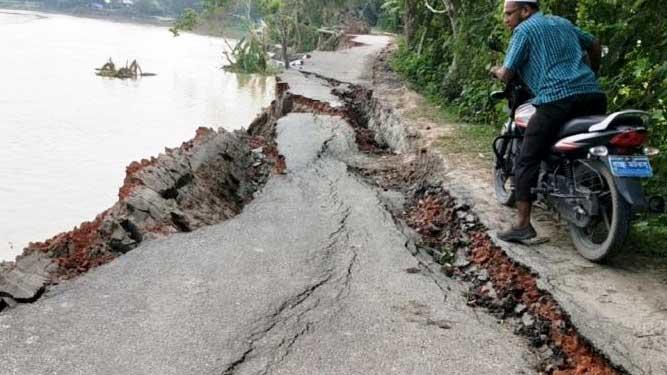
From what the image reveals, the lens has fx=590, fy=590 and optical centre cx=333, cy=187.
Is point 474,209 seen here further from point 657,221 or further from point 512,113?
point 657,221

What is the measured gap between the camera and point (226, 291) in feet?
11.9

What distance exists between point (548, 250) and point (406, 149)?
12.4 feet

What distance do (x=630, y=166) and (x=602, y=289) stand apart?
76 centimetres

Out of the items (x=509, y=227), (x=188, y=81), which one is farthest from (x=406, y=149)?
(x=188, y=81)

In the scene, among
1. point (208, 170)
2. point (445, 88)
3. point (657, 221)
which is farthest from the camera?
point (445, 88)

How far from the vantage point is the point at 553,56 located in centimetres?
393

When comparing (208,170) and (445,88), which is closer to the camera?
(208,170)

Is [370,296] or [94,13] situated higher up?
[370,296]

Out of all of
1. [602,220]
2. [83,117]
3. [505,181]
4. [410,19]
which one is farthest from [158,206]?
[83,117]

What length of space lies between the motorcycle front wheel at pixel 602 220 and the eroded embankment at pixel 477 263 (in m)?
0.46

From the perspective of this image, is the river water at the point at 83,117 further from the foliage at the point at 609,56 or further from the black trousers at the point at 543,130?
the black trousers at the point at 543,130

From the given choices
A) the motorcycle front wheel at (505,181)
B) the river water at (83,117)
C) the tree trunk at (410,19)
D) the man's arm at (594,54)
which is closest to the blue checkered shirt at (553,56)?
the man's arm at (594,54)

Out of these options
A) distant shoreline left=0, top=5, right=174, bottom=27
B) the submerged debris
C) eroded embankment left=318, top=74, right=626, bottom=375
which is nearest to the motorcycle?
eroded embankment left=318, top=74, right=626, bottom=375

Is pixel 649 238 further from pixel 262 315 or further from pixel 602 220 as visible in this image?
pixel 262 315
